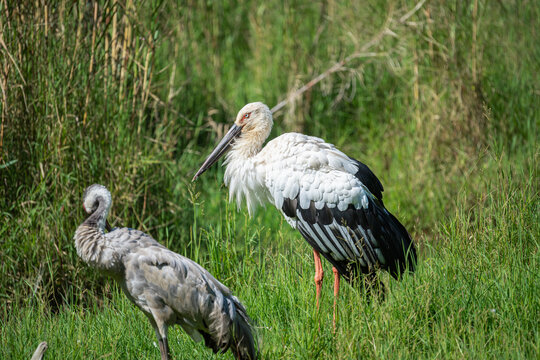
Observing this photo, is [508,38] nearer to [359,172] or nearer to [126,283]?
[359,172]

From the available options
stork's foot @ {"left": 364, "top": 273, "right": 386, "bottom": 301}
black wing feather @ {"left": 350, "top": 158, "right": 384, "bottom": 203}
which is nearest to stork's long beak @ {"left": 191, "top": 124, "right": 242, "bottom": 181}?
black wing feather @ {"left": 350, "top": 158, "right": 384, "bottom": 203}

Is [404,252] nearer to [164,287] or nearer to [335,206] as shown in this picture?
[335,206]

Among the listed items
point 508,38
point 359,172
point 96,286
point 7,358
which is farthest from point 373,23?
point 7,358

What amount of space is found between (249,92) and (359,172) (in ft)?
12.6

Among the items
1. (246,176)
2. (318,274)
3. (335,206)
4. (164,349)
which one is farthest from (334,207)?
(164,349)

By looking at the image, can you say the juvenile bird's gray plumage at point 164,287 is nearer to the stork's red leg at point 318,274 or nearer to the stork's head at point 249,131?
the stork's red leg at point 318,274

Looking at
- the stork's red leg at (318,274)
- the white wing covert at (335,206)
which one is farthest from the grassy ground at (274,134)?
the white wing covert at (335,206)

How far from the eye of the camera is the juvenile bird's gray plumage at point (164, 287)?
3865 millimetres

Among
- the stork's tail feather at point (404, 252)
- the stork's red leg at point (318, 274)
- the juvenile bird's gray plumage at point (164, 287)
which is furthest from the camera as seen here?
the stork's red leg at point (318, 274)

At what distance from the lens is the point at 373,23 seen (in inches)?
315

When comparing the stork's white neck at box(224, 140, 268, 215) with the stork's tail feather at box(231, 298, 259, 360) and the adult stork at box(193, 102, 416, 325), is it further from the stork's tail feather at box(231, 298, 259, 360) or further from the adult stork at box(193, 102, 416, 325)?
the stork's tail feather at box(231, 298, 259, 360)

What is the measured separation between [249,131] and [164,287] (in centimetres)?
189

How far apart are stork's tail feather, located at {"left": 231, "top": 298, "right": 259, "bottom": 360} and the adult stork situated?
0.78 metres

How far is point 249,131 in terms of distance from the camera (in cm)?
543
